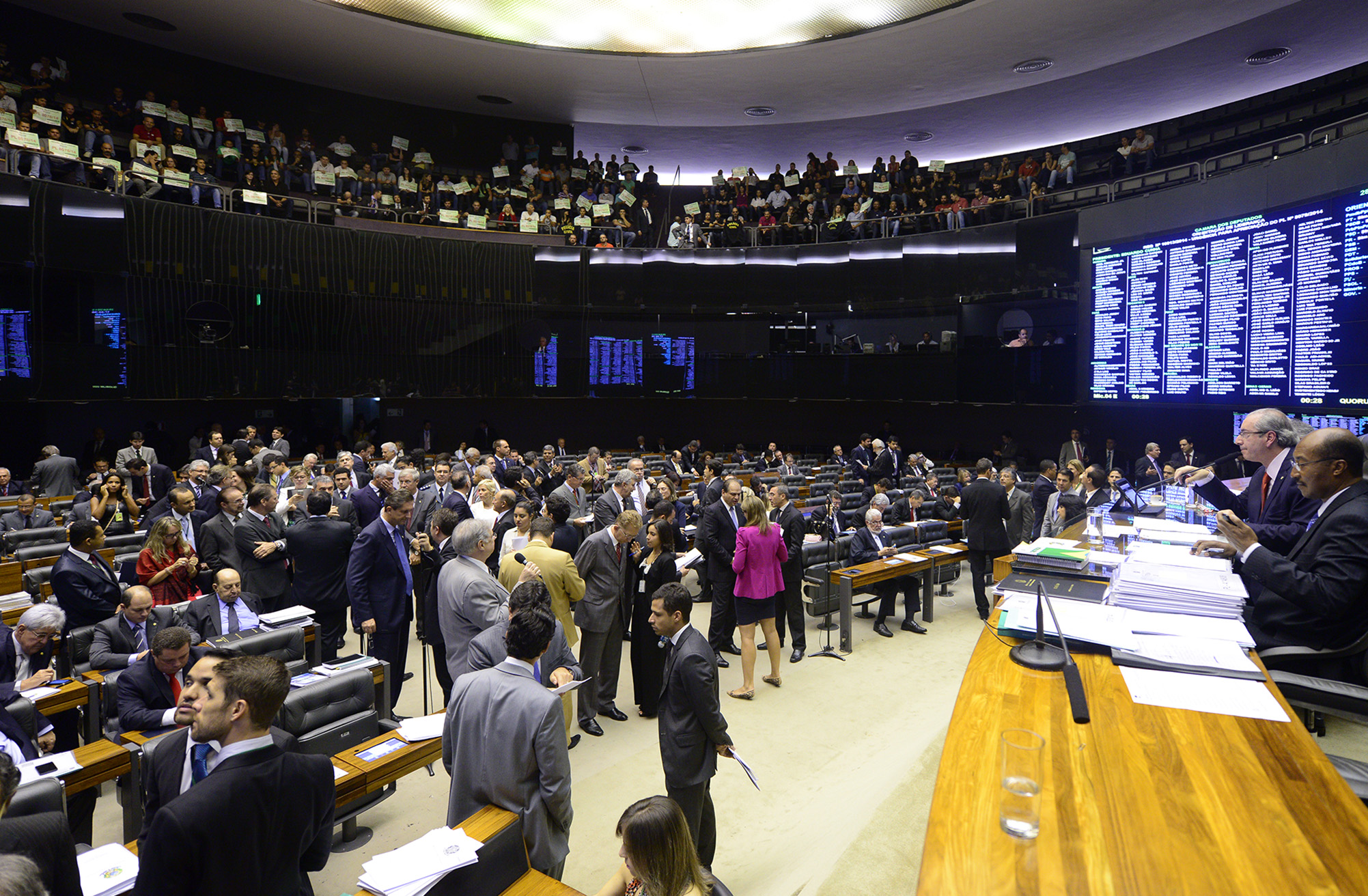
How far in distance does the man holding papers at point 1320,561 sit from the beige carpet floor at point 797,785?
1181 mm

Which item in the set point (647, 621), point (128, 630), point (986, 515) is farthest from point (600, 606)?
point (986, 515)

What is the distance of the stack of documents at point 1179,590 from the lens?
2.20 meters

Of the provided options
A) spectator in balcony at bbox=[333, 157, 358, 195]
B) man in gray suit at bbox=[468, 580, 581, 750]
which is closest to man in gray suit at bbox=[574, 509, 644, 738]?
man in gray suit at bbox=[468, 580, 581, 750]

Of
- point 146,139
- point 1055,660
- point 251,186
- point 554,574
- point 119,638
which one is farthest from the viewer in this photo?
point 251,186

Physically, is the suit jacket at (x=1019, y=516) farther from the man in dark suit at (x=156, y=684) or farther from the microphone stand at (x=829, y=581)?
the man in dark suit at (x=156, y=684)

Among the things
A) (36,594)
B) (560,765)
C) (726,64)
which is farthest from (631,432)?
(560,765)

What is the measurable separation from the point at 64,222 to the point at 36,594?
9.49 metres

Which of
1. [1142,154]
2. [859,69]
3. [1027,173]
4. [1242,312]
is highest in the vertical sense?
[859,69]

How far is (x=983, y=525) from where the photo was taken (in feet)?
28.6

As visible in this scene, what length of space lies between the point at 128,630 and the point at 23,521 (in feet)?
16.5

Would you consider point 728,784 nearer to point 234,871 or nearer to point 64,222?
point 234,871

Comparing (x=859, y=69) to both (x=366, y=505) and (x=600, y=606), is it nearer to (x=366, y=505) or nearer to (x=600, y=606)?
(x=366, y=505)

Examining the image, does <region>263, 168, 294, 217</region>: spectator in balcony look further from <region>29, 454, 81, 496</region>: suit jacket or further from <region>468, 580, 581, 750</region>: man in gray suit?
<region>468, 580, 581, 750</region>: man in gray suit

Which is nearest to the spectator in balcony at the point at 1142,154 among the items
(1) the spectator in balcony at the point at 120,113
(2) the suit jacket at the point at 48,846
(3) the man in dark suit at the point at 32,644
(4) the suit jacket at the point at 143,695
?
(4) the suit jacket at the point at 143,695
